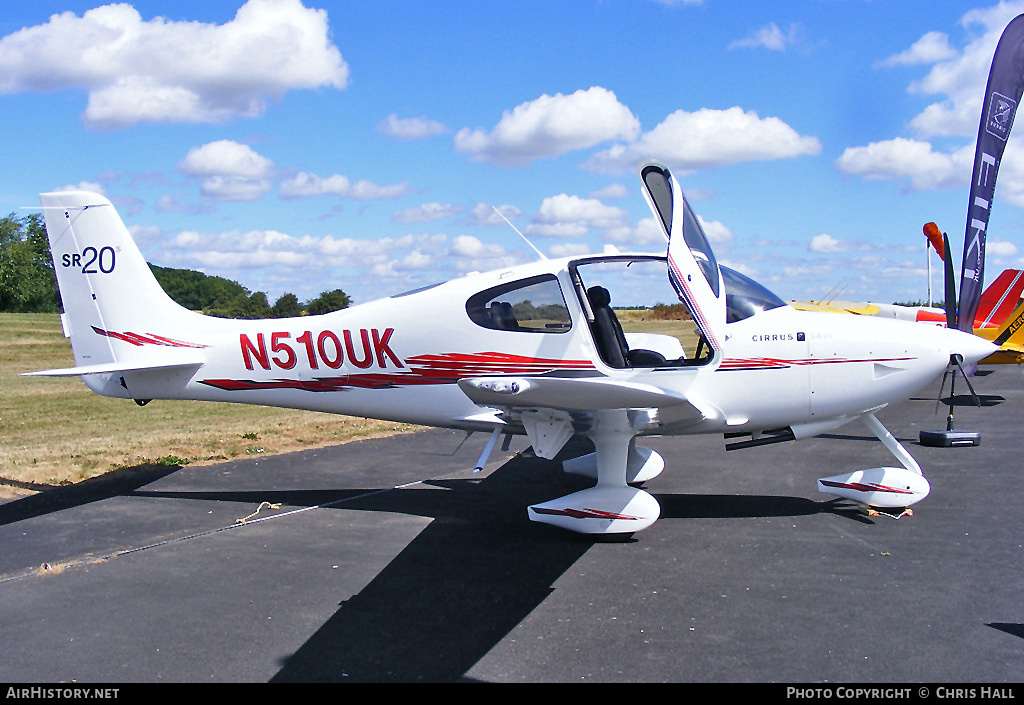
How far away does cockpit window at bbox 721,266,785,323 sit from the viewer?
6199 millimetres

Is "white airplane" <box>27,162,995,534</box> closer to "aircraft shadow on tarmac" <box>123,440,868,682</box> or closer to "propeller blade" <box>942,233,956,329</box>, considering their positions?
"aircraft shadow on tarmac" <box>123,440,868,682</box>

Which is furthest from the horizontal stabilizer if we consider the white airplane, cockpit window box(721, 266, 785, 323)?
cockpit window box(721, 266, 785, 323)

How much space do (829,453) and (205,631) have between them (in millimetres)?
7701

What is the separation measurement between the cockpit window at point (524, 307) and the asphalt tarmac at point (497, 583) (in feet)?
5.75

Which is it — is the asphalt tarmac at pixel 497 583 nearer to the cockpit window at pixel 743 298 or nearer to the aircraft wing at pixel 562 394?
the aircraft wing at pixel 562 394

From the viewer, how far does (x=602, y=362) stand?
6.18 m

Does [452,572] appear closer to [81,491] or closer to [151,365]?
[151,365]

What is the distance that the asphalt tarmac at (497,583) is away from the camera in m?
3.88

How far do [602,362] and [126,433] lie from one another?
882cm

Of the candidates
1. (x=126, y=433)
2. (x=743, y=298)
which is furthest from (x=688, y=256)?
(x=126, y=433)

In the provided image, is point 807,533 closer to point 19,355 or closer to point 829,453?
point 829,453

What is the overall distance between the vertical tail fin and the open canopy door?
472cm

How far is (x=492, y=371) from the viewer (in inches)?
252

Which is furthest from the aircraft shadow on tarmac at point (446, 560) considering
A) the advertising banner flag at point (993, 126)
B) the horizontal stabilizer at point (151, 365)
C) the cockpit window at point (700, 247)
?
the advertising banner flag at point (993, 126)
